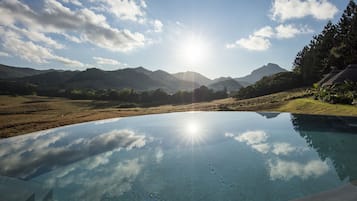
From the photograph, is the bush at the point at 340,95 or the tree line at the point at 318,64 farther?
the tree line at the point at 318,64

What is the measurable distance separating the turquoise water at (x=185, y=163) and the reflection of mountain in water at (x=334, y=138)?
42 millimetres

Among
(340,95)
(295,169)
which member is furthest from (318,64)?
(295,169)

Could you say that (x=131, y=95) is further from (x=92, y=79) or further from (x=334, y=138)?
(x=92, y=79)

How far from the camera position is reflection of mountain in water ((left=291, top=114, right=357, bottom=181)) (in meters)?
9.32

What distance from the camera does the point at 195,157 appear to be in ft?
39.1

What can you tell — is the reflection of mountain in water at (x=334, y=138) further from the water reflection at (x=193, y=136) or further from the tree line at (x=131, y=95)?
the tree line at (x=131, y=95)

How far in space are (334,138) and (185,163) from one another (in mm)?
10094

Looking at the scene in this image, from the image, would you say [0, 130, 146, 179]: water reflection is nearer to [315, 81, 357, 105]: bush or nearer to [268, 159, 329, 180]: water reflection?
[268, 159, 329, 180]: water reflection

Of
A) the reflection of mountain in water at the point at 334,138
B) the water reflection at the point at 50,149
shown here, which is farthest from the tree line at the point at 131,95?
the water reflection at the point at 50,149

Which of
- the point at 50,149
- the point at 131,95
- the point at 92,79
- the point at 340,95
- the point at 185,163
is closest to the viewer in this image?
the point at 185,163

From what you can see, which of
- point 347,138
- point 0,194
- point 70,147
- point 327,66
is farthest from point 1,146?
point 327,66

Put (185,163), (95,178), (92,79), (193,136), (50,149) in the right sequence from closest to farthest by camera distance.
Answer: (95,178)
(185,163)
(50,149)
(193,136)
(92,79)

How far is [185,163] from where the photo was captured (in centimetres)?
1100

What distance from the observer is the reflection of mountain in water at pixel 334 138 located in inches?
367
